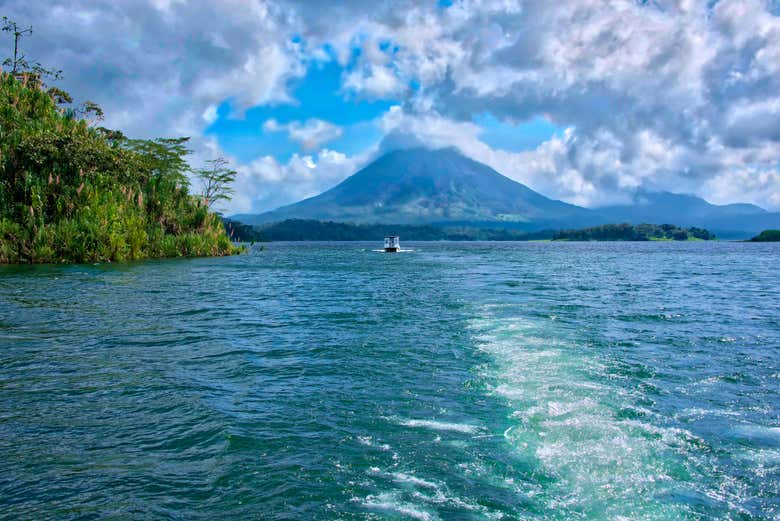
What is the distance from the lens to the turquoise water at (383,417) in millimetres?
5047

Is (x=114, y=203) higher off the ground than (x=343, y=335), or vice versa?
(x=114, y=203)

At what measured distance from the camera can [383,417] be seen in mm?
7391

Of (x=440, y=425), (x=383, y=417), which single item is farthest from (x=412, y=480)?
(x=383, y=417)

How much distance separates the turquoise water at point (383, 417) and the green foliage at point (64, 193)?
2223 centimetres

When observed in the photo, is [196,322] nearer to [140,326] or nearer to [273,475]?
[140,326]

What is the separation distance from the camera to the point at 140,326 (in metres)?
14.3

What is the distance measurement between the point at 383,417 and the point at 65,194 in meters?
39.4

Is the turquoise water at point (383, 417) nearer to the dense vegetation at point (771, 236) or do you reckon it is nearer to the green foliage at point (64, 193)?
the green foliage at point (64, 193)

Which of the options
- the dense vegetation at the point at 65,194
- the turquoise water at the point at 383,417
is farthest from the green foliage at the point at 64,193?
the turquoise water at the point at 383,417

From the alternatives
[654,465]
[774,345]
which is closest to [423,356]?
[654,465]

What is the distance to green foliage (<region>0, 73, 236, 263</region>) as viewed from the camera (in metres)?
34.6

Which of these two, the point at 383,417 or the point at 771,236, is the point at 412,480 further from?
the point at 771,236

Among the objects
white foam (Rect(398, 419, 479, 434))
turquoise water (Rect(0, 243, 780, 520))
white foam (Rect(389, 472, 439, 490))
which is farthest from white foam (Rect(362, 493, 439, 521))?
white foam (Rect(398, 419, 479, 434))

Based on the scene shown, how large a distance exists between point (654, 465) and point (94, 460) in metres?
6.91
